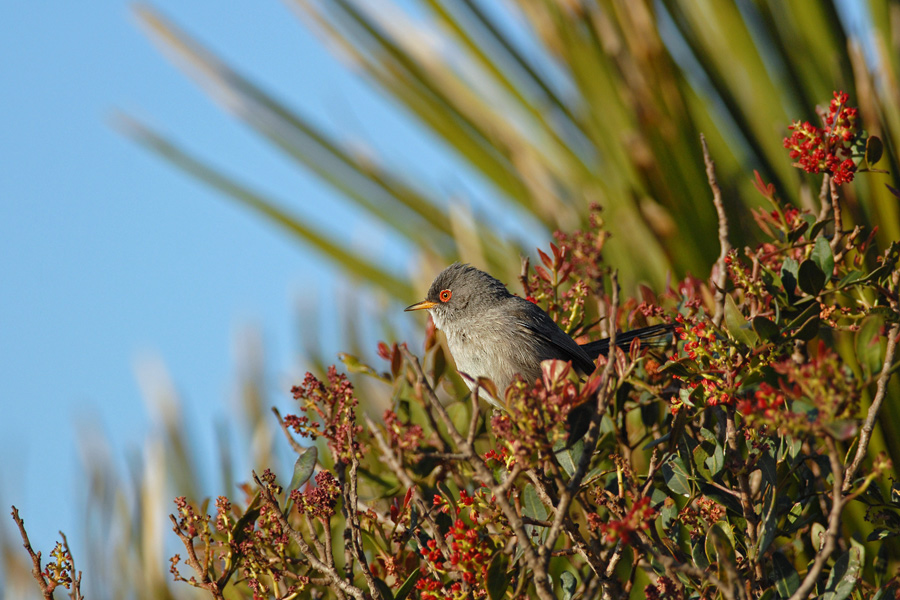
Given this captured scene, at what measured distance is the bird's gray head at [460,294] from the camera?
153 inches

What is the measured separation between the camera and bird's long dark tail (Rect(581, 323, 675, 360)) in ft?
7.75

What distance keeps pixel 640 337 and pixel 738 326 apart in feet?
3.21

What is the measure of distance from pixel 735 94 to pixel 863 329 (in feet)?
7.76

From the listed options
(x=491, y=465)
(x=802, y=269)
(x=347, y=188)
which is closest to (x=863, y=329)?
(x=802, y=269)

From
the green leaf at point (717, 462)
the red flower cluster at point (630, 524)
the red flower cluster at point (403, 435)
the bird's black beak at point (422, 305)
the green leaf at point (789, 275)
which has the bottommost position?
Answer: the red flower cluster at point (630, 524)

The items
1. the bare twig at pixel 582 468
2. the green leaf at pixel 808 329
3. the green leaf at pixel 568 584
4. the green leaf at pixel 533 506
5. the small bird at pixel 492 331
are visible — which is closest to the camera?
the bare twig at pixel 582 468

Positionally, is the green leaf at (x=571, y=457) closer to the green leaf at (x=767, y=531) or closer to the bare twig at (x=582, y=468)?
the green leaf at (x=767, y=531)

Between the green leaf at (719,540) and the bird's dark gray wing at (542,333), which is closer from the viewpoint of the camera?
the green leaf at (719,540)

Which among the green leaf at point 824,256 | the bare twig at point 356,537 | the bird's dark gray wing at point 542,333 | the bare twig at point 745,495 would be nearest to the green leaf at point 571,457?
the bare twig at point 745,495

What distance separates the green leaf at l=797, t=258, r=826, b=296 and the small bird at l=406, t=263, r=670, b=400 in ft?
4.71

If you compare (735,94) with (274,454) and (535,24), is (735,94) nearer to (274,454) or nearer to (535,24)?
(535,24)

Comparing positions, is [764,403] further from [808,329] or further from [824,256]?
[824,256]

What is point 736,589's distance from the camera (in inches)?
50.7

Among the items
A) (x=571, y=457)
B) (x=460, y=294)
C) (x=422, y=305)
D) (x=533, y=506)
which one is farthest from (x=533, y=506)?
(x=460, y=294)
